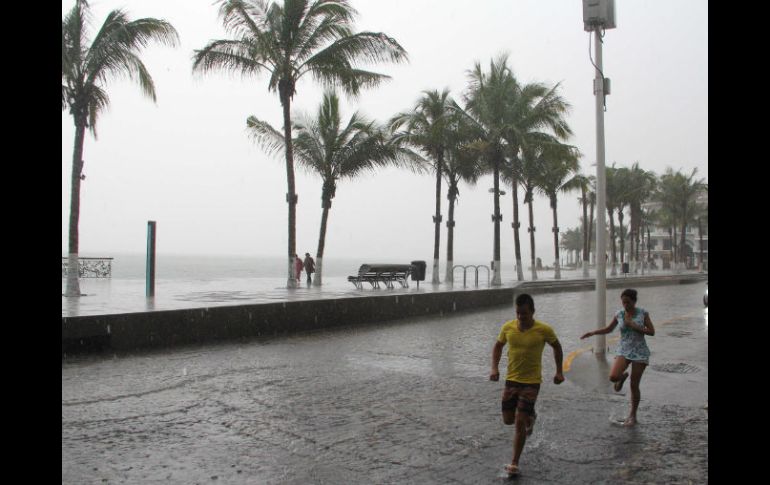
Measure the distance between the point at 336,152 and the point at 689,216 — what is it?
59251 millimetres

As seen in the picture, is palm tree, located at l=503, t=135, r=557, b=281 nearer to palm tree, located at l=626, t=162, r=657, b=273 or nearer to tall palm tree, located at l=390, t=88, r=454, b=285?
tall palm tree, located at l=390, t=88, r=454, b=285

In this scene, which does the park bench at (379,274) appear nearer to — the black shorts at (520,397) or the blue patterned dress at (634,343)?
the blue patterned dress at (634,343)

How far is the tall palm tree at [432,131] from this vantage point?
2978 cm

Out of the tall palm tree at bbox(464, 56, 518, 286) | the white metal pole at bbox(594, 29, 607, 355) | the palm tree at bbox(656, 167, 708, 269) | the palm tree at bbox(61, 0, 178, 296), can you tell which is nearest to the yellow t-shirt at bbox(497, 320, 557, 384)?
the white metal pole at bbox(594, 29, 607, 355)

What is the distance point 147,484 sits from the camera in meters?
4.63

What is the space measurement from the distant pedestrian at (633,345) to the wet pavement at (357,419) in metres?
0.37

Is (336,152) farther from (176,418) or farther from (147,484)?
(147,484)

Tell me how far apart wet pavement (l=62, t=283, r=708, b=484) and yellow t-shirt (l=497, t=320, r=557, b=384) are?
2.21 feet

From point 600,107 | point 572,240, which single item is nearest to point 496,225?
point 600,107

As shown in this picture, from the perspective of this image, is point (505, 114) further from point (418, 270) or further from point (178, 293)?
point (178, 293)

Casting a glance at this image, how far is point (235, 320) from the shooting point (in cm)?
1271

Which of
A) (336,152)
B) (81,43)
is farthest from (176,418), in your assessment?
(336,152)
